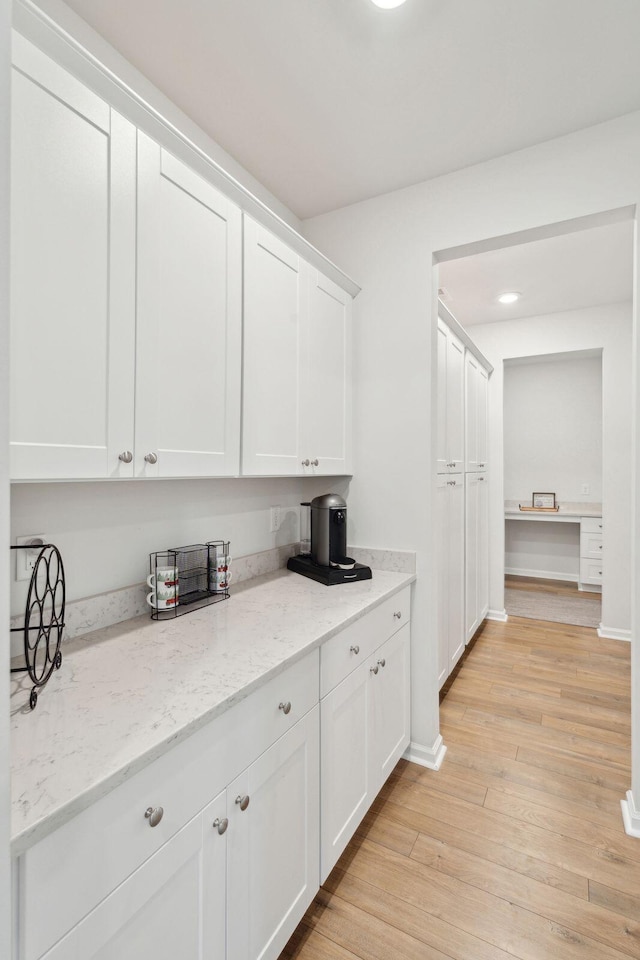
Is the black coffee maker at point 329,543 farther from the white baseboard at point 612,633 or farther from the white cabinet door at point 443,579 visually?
A: the white baseboard at point 612,633

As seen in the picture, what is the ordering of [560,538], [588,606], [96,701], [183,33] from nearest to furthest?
1. [96,701]
2. [183,33]
3. [588,606]
4. [560,538]

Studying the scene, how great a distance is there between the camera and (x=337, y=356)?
7.23 ft

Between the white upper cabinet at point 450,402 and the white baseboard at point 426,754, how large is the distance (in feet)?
4.47

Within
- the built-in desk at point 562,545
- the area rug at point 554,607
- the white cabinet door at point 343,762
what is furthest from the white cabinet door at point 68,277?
the built-in desk at point 562,545

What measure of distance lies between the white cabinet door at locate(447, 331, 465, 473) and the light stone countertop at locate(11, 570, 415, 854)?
4.66ft

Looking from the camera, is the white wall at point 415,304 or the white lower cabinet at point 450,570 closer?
the white wall at point 415,304

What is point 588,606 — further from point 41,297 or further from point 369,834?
point 41,297

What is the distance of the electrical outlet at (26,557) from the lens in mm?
1179

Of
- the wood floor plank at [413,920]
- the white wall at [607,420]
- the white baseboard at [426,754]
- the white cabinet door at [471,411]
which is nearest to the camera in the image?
the wood floor plank at [413,920]

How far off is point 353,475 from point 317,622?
100cm

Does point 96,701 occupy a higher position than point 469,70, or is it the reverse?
point 469,70

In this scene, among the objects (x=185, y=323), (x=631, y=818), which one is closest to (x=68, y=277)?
(x=185, y=323)

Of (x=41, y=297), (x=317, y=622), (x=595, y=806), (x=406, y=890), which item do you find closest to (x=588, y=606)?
(x=595, y=806)

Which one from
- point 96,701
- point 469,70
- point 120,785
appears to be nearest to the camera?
point 120,785
